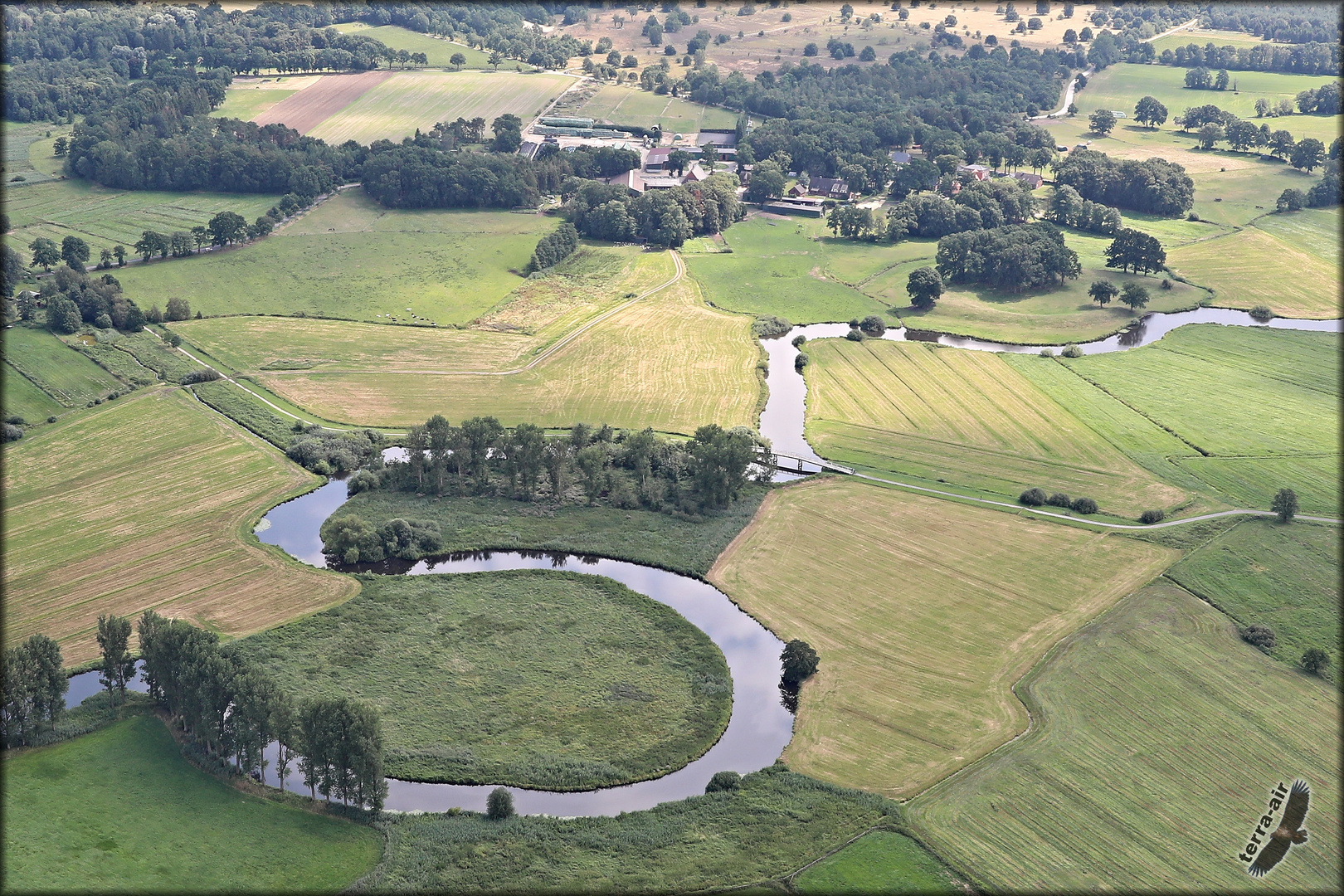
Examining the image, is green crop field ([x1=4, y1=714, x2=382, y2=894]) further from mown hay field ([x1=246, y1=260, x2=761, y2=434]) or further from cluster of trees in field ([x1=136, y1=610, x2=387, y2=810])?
mown hay field ([x1=246, y1=260, x2=761, y2=434])

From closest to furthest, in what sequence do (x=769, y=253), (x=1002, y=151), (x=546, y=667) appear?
(x=546, y=667), (x=769, y=253), (x=1002, y=151)

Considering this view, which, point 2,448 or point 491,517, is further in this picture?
point 2,448

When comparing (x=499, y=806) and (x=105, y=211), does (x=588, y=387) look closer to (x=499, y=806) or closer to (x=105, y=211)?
(x=499, y=806)

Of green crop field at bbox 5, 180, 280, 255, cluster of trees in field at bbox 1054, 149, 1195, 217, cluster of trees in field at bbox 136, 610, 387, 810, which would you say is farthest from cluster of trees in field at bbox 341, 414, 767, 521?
cluster of trees in field at bbox 1054, 149, 1195, 217

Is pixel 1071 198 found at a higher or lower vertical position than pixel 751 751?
higher

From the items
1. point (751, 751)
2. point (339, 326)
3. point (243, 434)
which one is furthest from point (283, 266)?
point (751, 751)

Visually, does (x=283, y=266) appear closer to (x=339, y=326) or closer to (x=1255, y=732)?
(x=339, y=326)

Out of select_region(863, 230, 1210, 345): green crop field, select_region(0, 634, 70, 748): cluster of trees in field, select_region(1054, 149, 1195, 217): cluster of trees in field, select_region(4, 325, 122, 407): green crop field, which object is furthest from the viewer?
select_region(1054, 149, 1195, 217): cluster of trees in field
